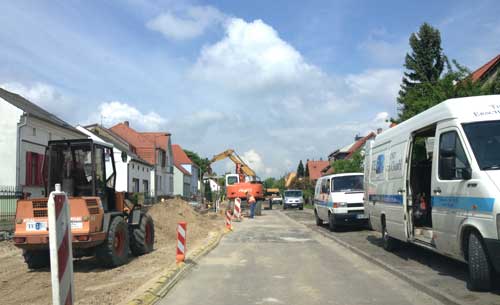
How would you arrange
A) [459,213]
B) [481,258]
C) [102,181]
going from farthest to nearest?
[102,181]
[459,213]
[481,258]

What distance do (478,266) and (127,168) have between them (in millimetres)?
41171

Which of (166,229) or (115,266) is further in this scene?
(166,229)

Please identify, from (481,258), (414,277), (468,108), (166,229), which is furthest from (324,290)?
(166,229)

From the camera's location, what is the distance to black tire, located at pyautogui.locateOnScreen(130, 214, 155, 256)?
13133 millimetres

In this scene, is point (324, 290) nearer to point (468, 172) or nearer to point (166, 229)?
point (468, 172)

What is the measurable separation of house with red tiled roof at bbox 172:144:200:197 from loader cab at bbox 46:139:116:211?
2597 inches

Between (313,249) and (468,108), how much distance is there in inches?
286

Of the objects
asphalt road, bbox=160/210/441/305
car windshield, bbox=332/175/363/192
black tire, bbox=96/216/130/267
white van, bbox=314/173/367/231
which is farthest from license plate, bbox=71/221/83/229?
car windshield, bbox=332/175/363/192

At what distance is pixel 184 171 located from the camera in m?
81.6

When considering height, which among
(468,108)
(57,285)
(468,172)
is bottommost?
(57,285)

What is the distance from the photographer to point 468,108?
27.7 ft

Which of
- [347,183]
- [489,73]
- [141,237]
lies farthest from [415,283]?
[489,73]

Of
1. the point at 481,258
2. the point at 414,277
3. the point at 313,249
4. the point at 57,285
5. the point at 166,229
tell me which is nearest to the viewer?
the point at 57,285

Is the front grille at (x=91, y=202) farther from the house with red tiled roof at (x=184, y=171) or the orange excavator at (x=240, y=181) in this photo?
the house with red tiled roof at (x=184, y=171)
